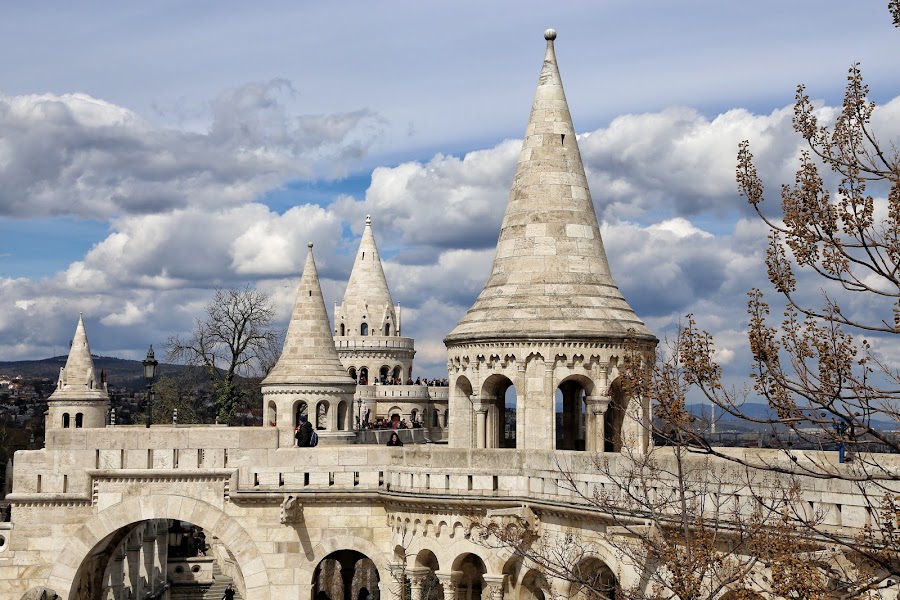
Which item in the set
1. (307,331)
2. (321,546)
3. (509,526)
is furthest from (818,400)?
(307,331)

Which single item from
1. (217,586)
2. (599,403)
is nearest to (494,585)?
(599,403)

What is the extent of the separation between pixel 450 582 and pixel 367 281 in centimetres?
3701

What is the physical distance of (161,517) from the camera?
774 inches

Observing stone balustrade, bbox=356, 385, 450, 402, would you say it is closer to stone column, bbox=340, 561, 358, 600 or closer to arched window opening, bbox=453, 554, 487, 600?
stone column, bbox=340, 561, 358, 600

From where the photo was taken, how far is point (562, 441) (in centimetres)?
2261

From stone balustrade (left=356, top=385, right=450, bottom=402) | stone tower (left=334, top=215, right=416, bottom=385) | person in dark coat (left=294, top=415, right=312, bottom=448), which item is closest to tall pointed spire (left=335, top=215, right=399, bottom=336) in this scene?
stone tower (left=334, top=215, right=416, bottom=385)

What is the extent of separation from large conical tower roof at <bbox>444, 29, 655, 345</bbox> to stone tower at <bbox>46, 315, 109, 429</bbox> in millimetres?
27737

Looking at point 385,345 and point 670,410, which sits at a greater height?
point 385,345

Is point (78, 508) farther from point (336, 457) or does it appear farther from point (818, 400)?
point (818, 400)

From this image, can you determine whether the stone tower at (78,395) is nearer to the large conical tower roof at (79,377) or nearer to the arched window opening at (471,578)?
the large conical tower roof at (79,377)

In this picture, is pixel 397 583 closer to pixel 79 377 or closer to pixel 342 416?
pixel 342 416

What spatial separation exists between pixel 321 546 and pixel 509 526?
3.85m

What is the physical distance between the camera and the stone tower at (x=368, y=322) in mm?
54438

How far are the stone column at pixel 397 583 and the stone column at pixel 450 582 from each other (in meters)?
0.97
